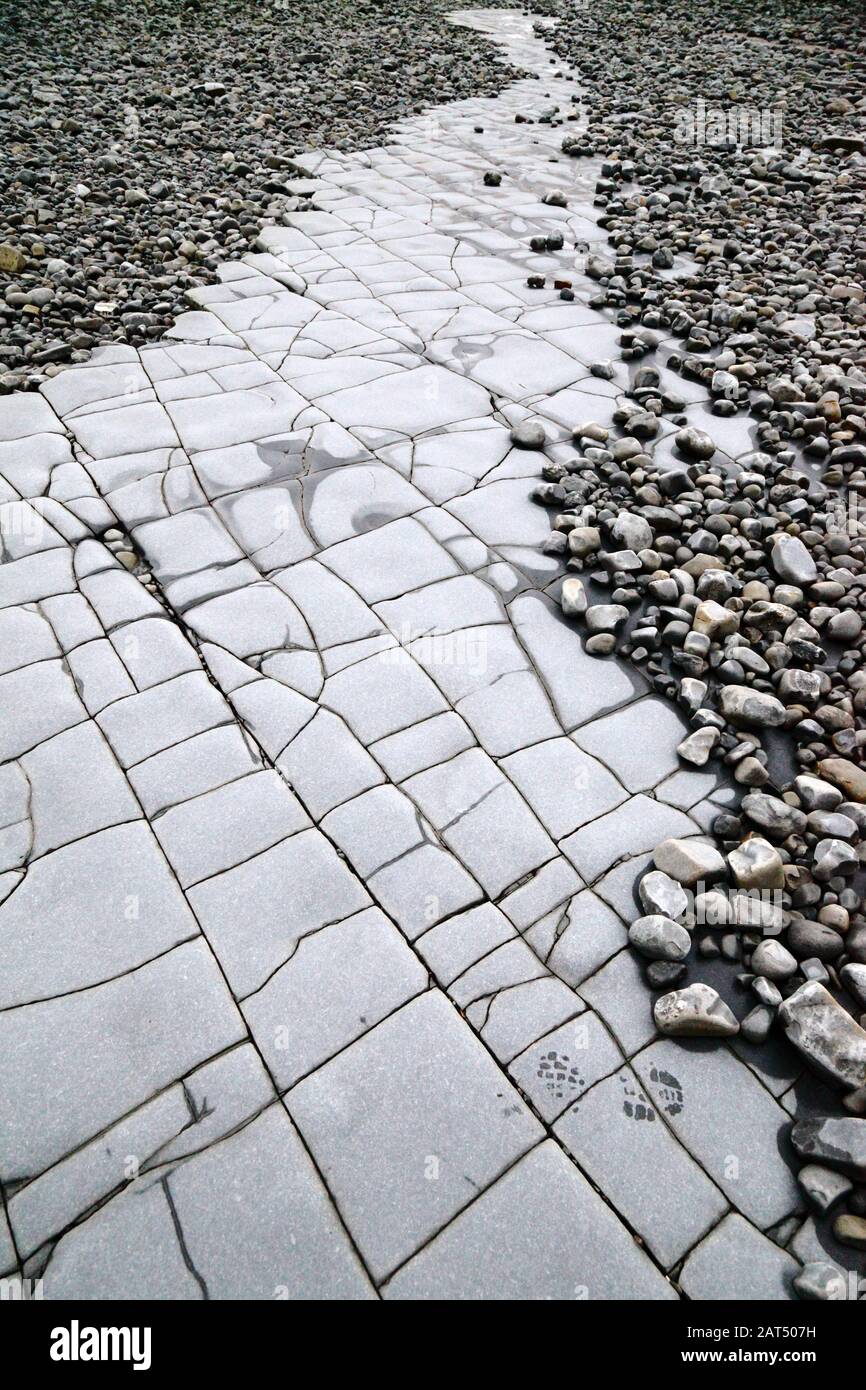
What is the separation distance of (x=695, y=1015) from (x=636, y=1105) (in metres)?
0.24

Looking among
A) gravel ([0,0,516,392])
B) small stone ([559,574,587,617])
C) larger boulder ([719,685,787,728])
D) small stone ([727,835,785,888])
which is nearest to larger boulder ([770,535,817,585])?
larger boulder ([719,685,787,728])

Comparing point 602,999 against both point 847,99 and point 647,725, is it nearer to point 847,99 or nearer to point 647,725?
point 647,725

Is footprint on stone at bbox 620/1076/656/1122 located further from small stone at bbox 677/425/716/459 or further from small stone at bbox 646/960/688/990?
small stone at bbox 677/425/716/459

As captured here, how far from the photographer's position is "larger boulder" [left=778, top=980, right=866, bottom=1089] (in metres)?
1.83

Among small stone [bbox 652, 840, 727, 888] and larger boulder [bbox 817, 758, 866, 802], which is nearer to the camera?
small stone [bbox 652, 840, 727, 888]

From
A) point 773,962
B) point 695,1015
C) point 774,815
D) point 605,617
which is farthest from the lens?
point 605,617

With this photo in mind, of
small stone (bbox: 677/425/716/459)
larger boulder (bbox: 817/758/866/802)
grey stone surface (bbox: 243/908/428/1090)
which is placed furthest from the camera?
small stone (bbox: 677/425/716/459)

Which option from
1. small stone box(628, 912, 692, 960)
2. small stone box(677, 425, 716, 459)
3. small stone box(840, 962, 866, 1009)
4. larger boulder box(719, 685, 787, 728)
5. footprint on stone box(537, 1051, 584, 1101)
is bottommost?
footprint on stone box(537, 1051, 584, 1101)

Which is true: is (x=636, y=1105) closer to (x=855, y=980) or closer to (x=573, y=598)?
(x=855, y=980)

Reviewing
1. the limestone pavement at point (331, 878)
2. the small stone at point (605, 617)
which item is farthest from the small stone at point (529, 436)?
the small stone at point (605, 617)

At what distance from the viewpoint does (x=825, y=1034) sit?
1880mm

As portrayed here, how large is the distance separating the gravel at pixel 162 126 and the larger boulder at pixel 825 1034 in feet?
13.8

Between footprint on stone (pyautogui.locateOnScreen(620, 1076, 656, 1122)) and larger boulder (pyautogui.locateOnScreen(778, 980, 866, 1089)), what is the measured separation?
38 centimetres

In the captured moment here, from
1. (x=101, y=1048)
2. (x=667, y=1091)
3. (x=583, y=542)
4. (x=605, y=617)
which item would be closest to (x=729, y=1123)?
(x=667, y=1091)
